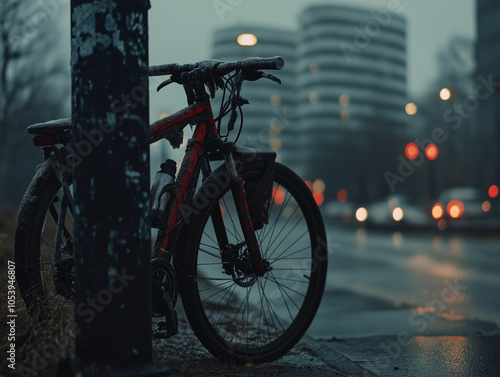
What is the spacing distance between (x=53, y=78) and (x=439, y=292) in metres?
23.1

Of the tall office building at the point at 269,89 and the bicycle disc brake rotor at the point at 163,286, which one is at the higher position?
the tall office building at the point at 269,89

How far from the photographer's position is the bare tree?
68.3ft

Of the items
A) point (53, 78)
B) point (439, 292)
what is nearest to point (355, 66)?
point (53, 78)

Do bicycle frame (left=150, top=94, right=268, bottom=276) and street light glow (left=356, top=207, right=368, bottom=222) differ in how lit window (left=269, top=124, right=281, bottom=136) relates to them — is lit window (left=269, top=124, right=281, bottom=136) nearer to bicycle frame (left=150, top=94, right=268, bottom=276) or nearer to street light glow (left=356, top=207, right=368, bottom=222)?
street light glow (left=356, top=207, right=368, bottom=222)

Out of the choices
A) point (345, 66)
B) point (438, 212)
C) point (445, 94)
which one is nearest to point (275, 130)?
point (438, 212)

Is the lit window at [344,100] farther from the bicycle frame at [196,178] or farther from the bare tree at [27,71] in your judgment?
the bicycle frame at [196,178]

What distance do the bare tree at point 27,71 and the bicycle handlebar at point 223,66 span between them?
46.7 ft

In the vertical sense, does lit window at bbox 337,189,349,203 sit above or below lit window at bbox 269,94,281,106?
below

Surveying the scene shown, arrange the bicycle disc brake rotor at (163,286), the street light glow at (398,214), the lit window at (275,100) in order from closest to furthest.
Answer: the bicycle disc brake rotor at (163,286), the street light glow at (398,214), the lit window at (275,100)

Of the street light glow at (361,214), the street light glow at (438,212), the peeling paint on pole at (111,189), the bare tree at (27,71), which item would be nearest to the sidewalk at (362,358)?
the peeling paint on pole at (111,189)

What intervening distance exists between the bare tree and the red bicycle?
1446 centimetres

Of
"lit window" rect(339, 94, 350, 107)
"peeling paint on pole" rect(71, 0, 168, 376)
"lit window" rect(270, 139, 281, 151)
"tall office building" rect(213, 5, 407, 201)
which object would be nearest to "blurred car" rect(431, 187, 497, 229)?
"peeling paint on pole" rect(71, 0, 168, 376)

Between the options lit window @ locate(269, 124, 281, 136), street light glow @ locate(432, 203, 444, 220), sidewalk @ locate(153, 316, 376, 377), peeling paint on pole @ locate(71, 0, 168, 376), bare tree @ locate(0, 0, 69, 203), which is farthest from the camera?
lit window @ locate(269, 124, 281, 136)

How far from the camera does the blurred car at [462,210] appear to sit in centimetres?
2378
